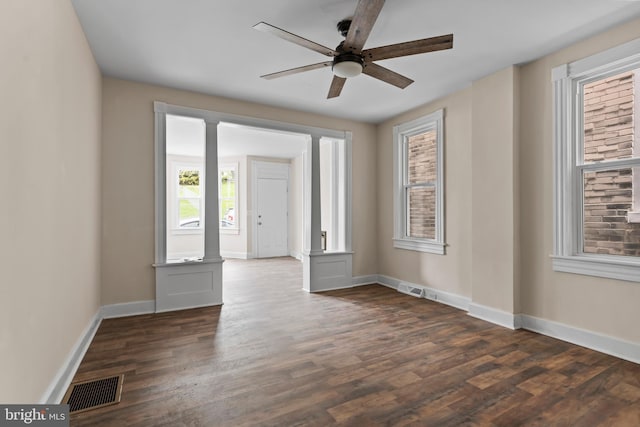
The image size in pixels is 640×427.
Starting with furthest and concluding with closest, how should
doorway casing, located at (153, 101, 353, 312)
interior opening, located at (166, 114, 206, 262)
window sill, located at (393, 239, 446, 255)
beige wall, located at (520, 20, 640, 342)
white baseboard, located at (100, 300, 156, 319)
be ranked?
interior opening, located at (166, 114, 206, 262) < window sill, located at (393, 239, 446, 255) < doorway casing, located at (153, 101, 353, 312) < white baseboard, located at (100, 300, 156, 319) < beige wall, located at (520, 20, 640, 342)

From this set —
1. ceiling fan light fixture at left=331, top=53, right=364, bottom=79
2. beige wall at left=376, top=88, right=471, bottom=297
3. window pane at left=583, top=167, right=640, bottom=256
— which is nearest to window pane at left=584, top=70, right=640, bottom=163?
window pane at left=583, top=167, right=640, bottom=256

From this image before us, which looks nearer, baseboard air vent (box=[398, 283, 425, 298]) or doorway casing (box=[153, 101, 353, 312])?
doorway casing (box=[153, 101, 353, 312])

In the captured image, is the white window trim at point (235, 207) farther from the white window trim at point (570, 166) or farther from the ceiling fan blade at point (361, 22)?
the white window trim at point (570, 166)

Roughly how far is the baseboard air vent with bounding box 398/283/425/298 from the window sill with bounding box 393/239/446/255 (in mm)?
541

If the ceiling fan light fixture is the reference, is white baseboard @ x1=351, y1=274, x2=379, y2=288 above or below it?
below

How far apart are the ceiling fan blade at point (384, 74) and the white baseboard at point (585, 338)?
262 cm

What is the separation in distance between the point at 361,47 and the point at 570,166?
221 cm

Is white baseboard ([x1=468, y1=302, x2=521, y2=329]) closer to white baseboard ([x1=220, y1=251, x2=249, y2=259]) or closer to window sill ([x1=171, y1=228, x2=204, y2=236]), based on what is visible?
white baseboard ([x1=220, y1=251, x2=249, y2=259])

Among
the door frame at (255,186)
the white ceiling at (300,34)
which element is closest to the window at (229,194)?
the door frame at (255,186)

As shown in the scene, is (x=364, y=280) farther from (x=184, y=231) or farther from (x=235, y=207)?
(x=184, y=231)

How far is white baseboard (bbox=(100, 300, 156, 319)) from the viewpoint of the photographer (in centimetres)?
355

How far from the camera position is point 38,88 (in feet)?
5.57

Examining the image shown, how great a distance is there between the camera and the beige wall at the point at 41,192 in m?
1.37

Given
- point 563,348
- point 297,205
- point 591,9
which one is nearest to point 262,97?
point 591,9
